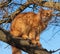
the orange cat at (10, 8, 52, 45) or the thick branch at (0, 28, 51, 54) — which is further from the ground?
the thick branch at (0, 28, 51, 54)

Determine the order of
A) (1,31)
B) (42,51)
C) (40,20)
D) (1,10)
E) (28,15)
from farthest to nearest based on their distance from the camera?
(28,15)
(40,20)
(1,10)
(1,31)
(42,51)

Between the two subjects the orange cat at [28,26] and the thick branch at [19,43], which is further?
the orange cat at [28,26]

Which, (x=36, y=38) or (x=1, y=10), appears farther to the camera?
(x=36, y=38)

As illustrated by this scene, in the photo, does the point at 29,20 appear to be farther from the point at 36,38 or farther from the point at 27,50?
the point at 27,50

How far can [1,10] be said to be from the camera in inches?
116

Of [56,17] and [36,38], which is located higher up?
[56,17]

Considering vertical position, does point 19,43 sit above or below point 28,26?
above

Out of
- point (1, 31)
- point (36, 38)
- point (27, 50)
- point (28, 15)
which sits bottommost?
point (36, 38)

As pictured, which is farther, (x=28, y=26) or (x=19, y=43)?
(x=28, y=26)

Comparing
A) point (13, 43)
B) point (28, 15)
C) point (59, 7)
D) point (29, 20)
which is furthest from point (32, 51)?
point (28, 15)

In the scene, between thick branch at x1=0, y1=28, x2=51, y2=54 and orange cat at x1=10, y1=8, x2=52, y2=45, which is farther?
orange cat at x1=10, y1=8, x2=52, y2=45

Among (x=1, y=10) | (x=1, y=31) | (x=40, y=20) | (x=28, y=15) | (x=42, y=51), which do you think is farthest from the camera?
(x=28, y=15)

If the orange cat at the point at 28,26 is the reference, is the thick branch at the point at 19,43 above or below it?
above

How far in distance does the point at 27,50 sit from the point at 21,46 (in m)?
0.09
